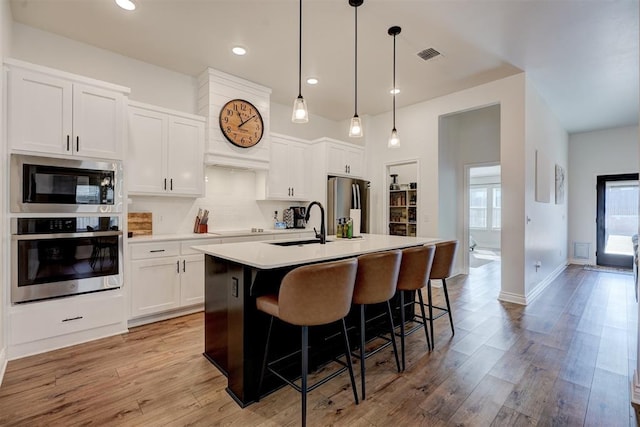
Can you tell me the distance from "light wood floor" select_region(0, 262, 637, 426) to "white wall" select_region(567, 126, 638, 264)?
4.60 m

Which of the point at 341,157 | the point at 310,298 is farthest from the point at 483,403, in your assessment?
the point at 341,157

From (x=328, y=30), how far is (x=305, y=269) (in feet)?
8.50

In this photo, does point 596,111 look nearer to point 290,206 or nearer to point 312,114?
point 312,114

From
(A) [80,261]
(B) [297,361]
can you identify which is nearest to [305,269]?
(B) [297,361]

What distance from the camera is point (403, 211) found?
18.8ft

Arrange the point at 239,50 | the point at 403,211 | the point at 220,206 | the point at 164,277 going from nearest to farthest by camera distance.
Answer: the point at 164,277 < the point at 239,50 < the point at 220,206 < the point at 403,211

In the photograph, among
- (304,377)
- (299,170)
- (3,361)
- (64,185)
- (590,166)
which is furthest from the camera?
(590,166)

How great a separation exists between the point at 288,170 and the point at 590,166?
6.93m

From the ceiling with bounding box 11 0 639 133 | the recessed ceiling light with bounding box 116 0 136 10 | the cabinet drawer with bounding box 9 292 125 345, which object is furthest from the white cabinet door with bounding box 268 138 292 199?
→ the cabinet drawer with bounding box 9 292 125 345

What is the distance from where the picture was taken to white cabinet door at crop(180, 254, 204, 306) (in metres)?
3.50

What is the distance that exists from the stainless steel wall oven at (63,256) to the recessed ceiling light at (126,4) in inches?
76.6

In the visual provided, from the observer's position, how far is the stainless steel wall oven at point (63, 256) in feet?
8.38

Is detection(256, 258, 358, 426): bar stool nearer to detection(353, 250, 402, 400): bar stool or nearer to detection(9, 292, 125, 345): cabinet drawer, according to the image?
detection(353, 250, 402, 400): bar stool

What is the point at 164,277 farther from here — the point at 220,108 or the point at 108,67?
the point at 108,67
